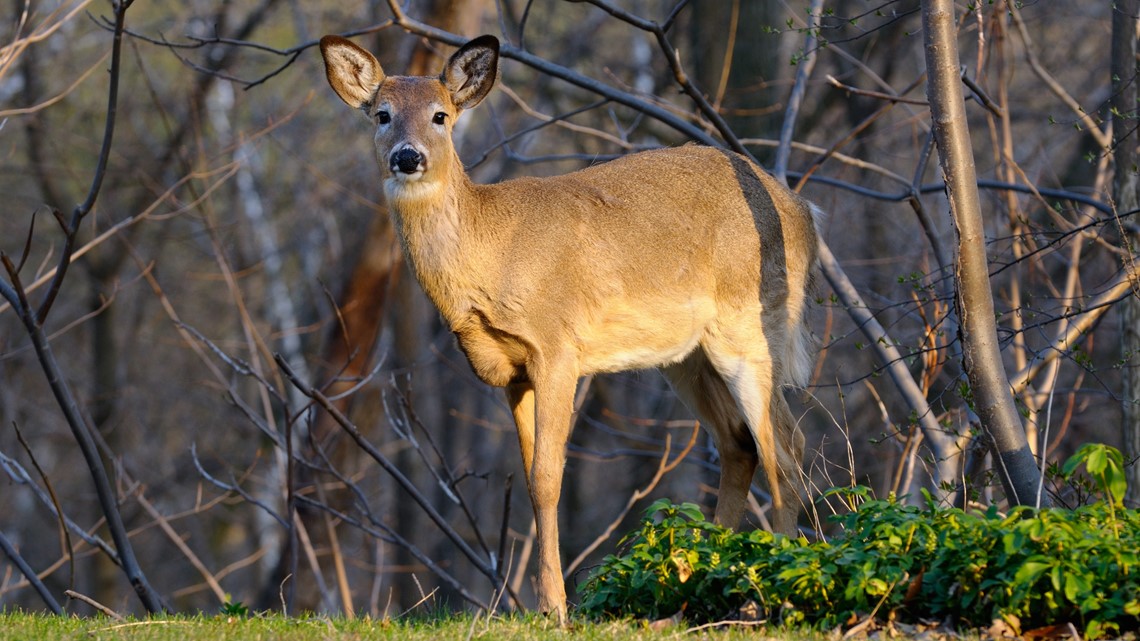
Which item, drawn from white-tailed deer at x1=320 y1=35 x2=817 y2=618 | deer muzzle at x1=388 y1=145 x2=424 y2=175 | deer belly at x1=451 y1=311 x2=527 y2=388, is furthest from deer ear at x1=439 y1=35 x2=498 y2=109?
deer belly at x1=451 y1=311 x2=527 y2=388

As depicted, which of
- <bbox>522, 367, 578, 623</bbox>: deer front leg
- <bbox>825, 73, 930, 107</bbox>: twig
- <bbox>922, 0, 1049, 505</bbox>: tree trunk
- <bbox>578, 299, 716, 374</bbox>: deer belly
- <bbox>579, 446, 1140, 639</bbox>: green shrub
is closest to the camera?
<bbox>579, 446, 1140, 639</bbox>: green shrub

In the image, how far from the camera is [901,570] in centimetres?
509

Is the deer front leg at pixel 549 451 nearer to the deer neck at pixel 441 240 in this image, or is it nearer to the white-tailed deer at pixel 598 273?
the white-tailed deer at pixel 598 273

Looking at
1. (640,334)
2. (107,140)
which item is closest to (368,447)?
(640,334)

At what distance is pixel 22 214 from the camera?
2284 centimetres

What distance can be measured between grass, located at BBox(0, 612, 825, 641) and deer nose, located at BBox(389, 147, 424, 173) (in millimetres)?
2281

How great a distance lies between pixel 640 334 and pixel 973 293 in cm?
200

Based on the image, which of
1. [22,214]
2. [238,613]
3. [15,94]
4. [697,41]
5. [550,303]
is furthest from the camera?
[22,214]

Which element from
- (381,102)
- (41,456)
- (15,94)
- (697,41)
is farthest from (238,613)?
(41,456)

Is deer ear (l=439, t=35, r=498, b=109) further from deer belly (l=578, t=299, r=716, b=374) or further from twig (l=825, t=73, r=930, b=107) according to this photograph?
twig (l=825, t=73, r=930, b=107)

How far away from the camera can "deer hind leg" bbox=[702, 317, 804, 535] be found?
7840 mm

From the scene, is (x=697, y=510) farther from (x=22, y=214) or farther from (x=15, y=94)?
(x=22, y=214)

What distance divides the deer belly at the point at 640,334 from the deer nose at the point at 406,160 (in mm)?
1271

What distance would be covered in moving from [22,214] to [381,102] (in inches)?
692
